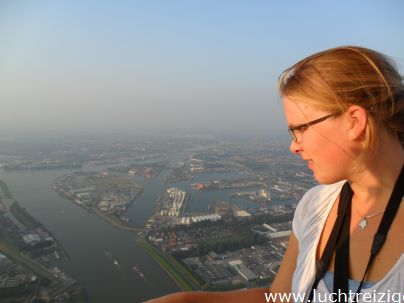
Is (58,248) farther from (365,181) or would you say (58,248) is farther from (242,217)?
(365,181)

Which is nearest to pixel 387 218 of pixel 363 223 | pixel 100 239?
pixel 363 223

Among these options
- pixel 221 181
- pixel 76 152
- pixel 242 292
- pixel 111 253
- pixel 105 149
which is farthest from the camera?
pixel 105 149

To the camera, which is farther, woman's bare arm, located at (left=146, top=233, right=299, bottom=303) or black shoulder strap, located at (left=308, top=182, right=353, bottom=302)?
woman's bare arm, located at (left=146, top=233, right=299, bottom=303)

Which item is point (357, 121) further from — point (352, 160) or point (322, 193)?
point (322, 193)

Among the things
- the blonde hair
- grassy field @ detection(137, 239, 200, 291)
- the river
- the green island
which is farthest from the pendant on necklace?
the green island

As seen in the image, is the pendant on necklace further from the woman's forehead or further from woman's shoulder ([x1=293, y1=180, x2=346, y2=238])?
the woman's forehead

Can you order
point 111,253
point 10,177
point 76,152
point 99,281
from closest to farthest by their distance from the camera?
1. point 99,281
2. point 111,253
3. point 10,177
4. point 76,152

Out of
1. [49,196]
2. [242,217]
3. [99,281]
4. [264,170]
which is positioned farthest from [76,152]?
[99,281]
